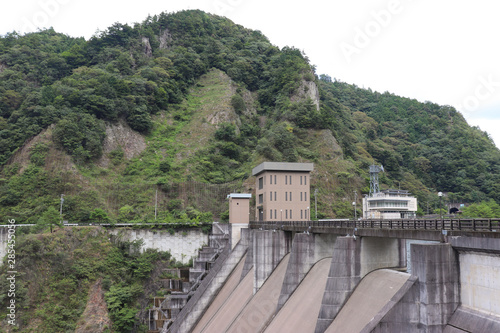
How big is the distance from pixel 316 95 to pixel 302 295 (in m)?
65.6

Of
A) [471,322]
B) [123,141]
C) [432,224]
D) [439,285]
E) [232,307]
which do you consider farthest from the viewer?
[123,141]

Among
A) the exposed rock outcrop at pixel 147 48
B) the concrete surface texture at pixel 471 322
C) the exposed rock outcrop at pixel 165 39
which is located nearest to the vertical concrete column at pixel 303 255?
the concrete surface texture at pixel 471 322

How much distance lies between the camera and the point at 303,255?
25297 millimetres

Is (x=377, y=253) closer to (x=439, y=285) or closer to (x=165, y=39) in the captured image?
(x=439, y=285)

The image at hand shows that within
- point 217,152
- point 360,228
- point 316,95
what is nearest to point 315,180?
point 217,152

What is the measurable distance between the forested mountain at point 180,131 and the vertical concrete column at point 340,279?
1255 inches

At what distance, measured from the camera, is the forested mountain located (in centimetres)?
5484

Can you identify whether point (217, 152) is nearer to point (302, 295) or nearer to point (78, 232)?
point (78, 232)

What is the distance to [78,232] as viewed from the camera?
42.1 metres

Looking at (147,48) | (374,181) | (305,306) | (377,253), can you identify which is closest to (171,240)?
(305,306)

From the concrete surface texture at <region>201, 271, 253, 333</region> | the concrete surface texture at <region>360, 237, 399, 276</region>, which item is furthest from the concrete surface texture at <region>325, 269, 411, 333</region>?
the concrete surface texture at <region>201, 271, 253, 333</region>

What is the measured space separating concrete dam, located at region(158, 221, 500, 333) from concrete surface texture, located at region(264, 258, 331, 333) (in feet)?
0.24

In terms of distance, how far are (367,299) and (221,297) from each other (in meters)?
21.7

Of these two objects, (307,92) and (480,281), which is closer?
(480,281)
